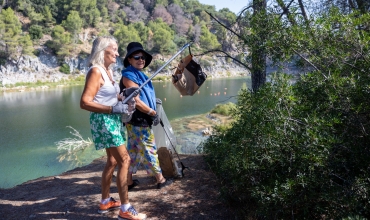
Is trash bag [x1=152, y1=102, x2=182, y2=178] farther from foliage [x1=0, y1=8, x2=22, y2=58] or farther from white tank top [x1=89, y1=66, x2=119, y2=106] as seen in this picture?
foliage [x1=0, y1=8, x2=22, y2=58]

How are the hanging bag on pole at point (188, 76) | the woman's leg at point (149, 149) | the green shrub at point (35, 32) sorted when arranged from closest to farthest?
the woman's leg at point (149, 149) → the hanging bag on pole at point (188, 76) → the green shrub at point (35, 32)

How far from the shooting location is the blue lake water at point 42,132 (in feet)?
26.4

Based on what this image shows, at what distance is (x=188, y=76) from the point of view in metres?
3.67

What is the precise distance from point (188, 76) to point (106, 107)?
1402 millimetres

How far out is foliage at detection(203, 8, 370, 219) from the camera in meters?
1.85

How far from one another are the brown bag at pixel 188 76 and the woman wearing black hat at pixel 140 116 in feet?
1.55

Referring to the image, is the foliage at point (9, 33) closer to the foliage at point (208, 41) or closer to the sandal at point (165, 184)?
the foliage at point (208, 41)

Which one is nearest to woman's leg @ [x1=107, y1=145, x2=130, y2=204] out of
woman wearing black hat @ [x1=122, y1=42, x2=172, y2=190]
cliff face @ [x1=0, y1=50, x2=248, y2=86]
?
woman wearing black hat @ [x1=122, y1=42, x2=172, y2=190]

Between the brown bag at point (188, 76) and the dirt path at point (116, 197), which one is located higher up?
the brown bag at point (188, 76)

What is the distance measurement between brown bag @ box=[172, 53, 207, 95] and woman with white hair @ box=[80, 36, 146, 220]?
1.06 m

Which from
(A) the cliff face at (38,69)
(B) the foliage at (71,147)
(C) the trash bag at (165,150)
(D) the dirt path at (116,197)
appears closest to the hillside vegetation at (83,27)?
(A) the cliff face at (38,69)

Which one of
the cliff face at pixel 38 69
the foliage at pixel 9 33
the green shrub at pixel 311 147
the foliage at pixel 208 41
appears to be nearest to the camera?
the green shrub at pixel 311 147

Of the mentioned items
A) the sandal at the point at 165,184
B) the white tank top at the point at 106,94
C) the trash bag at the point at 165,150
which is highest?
the white tank top at the point at 106,94

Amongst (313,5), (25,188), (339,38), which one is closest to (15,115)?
(25,188)
